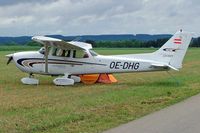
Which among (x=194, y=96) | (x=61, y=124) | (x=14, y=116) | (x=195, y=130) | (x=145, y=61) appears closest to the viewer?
(x=195, y=130)

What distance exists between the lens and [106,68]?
20.1 meters

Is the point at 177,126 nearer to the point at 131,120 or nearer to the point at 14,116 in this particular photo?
the point at 131,120

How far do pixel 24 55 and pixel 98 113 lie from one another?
10408mm

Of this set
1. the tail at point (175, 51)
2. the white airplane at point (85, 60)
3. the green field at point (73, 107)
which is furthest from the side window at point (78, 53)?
the tail at point (175, 51)

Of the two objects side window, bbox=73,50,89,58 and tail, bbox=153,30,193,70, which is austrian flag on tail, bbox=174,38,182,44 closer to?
tail, bbox=153,30,193,70

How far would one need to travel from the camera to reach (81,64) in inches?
800

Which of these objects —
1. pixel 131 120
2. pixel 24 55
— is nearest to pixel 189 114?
pixel 131 120

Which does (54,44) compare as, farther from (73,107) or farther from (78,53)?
(73,107)

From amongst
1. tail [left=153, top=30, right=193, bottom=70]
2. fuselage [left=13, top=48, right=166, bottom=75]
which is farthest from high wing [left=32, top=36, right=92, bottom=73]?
tail [left=153, top=30, right=193, bottom=70]

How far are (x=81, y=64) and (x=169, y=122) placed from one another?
11.0 metres

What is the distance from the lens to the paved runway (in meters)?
8.78

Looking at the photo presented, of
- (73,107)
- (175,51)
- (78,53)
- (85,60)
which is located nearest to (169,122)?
(73,107)

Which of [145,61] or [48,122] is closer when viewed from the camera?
[48,122]

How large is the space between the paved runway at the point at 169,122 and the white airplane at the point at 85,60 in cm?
770
